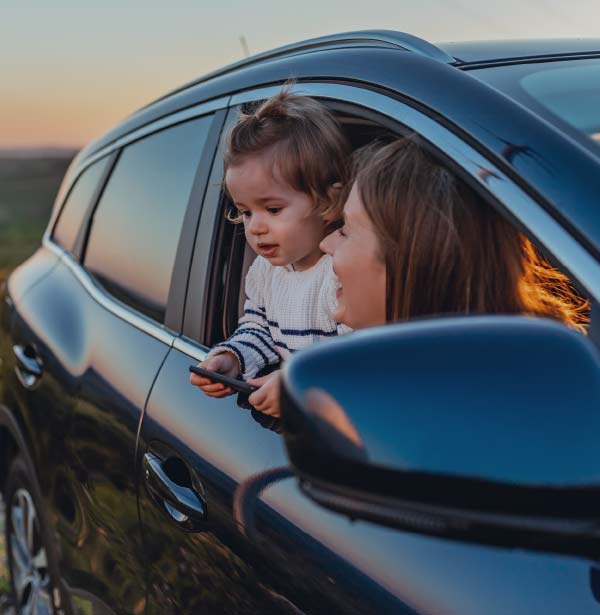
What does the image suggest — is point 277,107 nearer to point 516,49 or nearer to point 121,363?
point 516,49

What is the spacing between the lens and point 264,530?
1.62 meters

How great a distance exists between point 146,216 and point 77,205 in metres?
1.08

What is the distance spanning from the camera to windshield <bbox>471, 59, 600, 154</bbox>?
1511 millimetres

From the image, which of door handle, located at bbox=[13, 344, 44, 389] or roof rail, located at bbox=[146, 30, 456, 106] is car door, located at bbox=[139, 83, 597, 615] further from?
door handle, located at bbox=[13, 344, 44, 389]

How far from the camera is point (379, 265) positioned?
A: 1.66 m

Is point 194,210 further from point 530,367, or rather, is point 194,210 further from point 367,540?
point 530,367

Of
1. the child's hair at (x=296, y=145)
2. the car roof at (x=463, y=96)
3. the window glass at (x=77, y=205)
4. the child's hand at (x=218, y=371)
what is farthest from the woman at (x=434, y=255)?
the window glass at (x=77, y=205)

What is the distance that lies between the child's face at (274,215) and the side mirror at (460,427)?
119 cm

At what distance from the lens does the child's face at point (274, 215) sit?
224 cm

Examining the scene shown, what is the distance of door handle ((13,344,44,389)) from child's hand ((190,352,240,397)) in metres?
1.03

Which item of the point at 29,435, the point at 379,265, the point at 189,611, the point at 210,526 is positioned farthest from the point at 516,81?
the point at 29,435

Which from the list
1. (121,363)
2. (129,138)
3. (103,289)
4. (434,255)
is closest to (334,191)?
(121,363)

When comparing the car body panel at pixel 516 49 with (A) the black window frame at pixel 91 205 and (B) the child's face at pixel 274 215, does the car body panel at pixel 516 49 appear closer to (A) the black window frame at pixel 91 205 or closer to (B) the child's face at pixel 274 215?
(B) the child's face at pixel 274 215

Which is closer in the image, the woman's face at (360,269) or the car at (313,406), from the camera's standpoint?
the car at (313,406)
